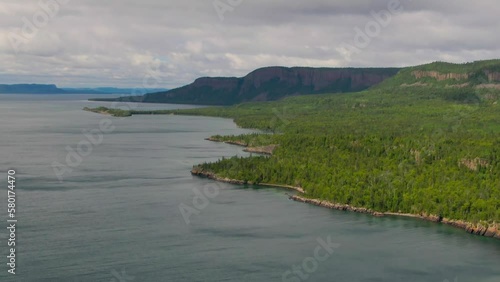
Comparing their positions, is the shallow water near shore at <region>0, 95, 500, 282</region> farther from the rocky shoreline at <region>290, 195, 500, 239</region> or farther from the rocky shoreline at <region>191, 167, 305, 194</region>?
the rocky shoreline at <region>191, 167, 305, 194</region>

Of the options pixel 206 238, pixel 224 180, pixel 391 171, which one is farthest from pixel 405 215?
pixel 224 180

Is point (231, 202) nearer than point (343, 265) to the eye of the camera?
No

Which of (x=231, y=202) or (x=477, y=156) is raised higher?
(x=477, y=156)

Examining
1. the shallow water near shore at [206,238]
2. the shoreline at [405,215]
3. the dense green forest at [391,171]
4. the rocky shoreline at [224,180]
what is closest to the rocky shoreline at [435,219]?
the shoreline at [405,215]

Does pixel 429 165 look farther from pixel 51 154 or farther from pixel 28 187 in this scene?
pixel 51 154

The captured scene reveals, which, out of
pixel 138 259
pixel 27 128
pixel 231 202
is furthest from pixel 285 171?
pixel 27 128

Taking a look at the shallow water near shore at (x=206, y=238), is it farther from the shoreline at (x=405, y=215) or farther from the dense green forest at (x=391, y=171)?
the dense green forest at (x=391, y=171)

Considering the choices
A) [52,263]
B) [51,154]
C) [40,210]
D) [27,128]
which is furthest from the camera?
[27,128]

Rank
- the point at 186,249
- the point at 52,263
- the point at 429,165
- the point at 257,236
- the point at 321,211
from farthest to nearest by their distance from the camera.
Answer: the point at 429,165 < the point at 321,211 < the point at 257,236 < the point at 186,249 < the point at 52,263
